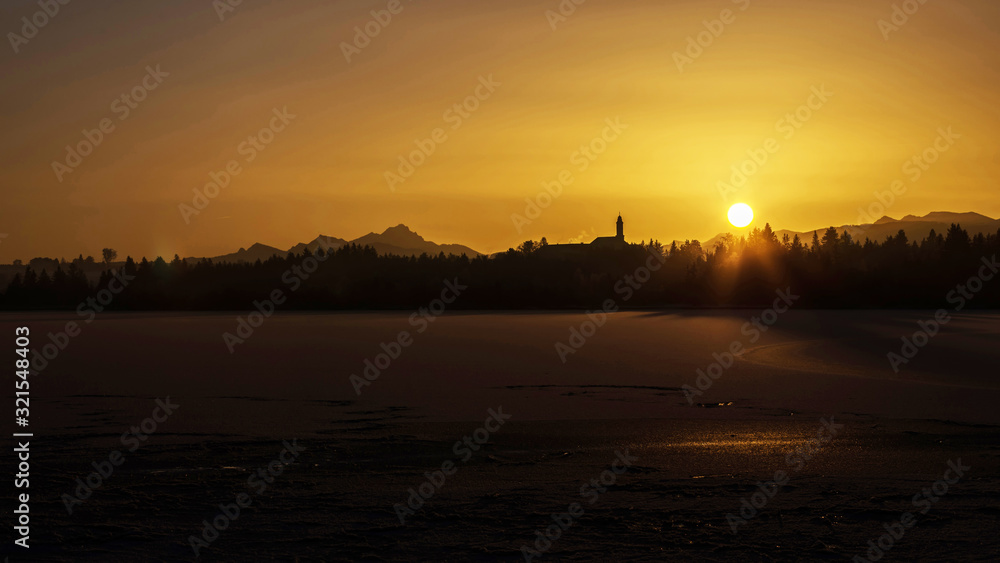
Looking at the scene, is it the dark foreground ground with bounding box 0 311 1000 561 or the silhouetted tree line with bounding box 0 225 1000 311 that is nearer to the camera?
the dark foreground ground with bounding box 0 311 1000 561

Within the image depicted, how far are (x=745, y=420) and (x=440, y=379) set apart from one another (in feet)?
25.1

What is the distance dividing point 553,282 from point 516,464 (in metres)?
106

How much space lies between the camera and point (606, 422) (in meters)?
13.4

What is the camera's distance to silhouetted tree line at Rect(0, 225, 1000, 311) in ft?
350

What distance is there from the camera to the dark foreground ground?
723 cm

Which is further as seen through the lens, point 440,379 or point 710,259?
point 710,259

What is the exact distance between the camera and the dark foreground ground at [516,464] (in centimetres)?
723

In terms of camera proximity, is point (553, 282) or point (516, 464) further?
point (553, 282)

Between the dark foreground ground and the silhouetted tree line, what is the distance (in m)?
83.8

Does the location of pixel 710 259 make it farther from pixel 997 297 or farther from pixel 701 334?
pixel 701 334

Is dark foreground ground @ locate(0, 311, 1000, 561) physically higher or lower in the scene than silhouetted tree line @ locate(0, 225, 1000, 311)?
lower

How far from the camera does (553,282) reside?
381 feet

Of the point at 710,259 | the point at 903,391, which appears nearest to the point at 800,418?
the point at 903,391

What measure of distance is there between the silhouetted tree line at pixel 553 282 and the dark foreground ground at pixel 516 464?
275 feet
